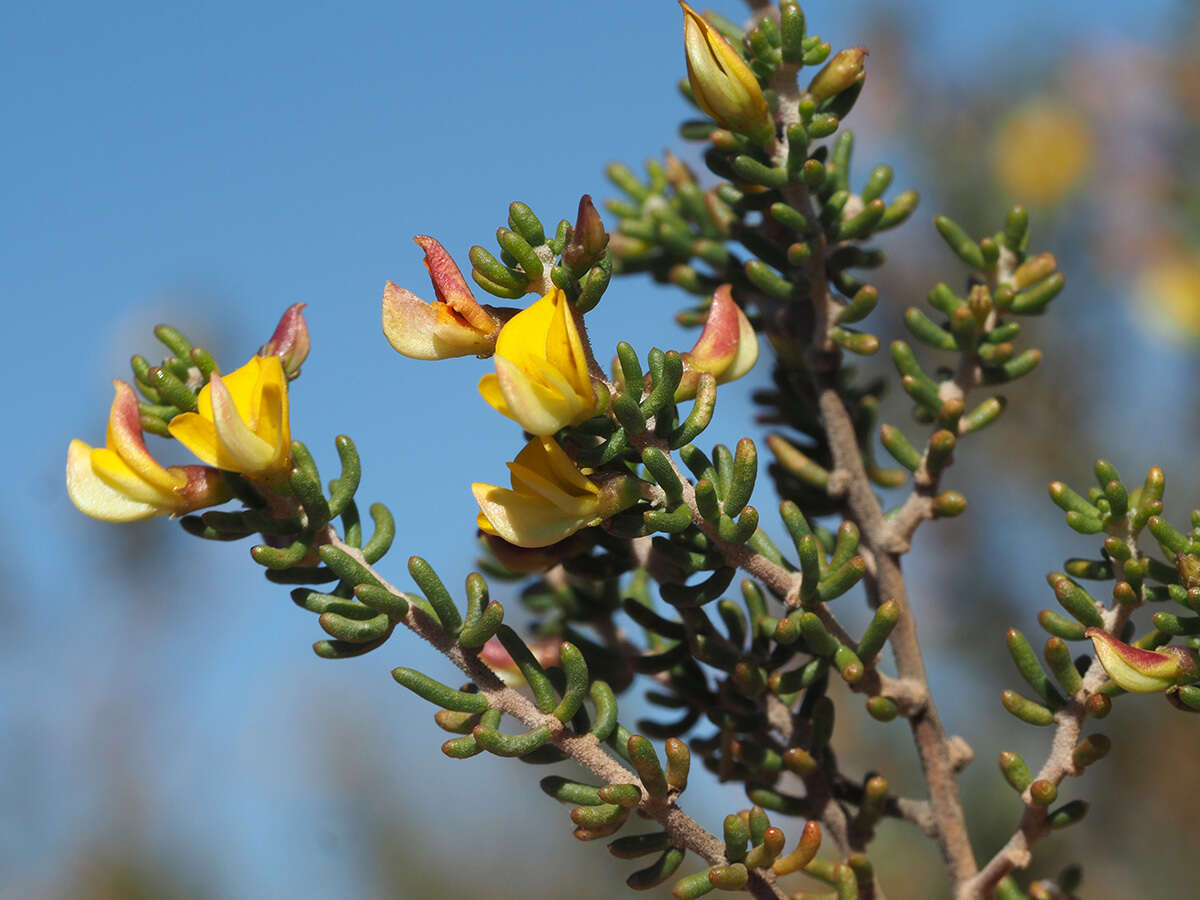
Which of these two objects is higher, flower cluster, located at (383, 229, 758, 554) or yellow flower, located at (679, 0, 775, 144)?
yellow flower, located at (679, 0, 775, 144)

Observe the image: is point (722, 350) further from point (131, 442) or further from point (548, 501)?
point (131, 442)

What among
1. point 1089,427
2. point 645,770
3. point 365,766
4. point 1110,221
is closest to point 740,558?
point 645,770

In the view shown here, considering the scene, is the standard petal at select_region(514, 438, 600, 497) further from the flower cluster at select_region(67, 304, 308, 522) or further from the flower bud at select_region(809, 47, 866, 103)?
the flower bud at select_region(809, 47, 866, 103)

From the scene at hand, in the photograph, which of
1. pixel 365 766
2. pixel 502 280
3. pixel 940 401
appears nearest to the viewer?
pixel 502 280

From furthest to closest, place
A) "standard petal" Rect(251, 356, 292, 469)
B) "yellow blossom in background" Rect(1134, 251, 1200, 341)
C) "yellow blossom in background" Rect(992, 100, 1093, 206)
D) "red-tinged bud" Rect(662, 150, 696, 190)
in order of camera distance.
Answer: "yellow blossom in background" Rect(992, 100, 1093, 206)
"yellow blossom in background" Rect(1134, 251, 1200, 341)
"red-tinged bud" Rect(662, 150, 696, 190)
"standard petal" Rect(251, 356, 292, 469)

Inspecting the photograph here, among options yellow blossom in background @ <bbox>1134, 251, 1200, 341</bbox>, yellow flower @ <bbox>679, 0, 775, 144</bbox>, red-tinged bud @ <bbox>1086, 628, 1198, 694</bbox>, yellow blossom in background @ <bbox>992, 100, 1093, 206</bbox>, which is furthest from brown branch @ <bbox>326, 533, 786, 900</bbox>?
yellow blossom in background @ <bbox>992, 100, 1093, 206</bbox>

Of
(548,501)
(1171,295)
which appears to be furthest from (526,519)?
(1171,295)

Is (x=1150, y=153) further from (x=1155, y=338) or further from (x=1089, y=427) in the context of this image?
(x=1089, y=427)
